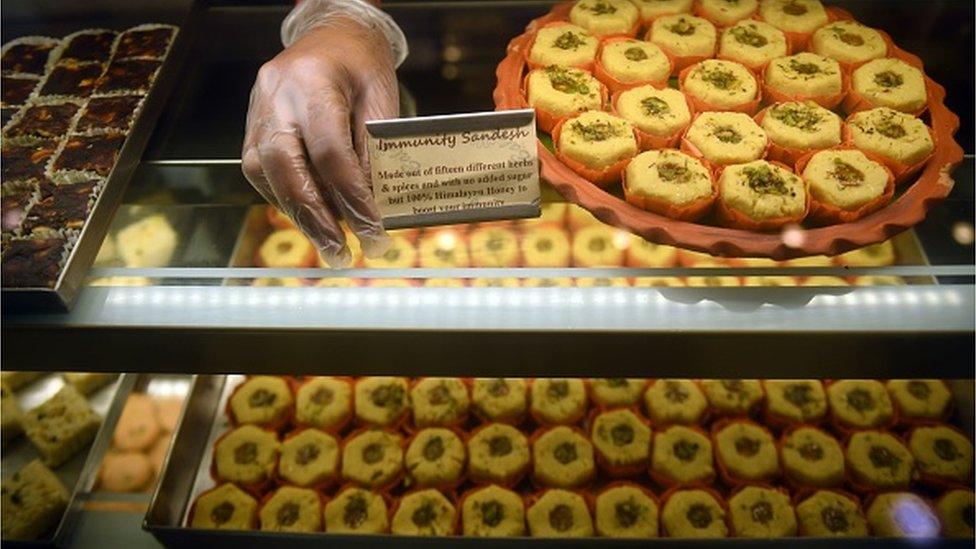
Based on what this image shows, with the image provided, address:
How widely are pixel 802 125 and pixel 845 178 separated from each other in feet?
0.63

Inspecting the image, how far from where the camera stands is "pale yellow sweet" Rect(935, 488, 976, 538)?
78.5 inches

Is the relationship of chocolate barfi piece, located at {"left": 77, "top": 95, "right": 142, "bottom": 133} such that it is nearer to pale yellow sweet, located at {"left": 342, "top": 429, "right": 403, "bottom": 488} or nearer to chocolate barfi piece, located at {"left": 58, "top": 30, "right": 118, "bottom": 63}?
chocolate barfi piece, located at {"left": 58, "top": 30, "right": 118, "bottom": 63}

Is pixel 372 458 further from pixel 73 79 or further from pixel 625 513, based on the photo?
pixel 73 79

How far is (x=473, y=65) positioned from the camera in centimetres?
204

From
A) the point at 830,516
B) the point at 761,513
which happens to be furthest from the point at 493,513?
the point at 830,516

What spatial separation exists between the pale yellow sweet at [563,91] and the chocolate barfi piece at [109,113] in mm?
942

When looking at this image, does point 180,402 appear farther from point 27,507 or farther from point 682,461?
point 682,461

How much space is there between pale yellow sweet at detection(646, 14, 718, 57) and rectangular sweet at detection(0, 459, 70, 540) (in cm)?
202

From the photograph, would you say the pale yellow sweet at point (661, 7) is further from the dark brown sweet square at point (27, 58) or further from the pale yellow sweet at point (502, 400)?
the dark brown sweet square at point (27, 58)

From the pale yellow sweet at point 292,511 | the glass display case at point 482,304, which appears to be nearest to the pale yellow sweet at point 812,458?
the glass display case at point 482,304

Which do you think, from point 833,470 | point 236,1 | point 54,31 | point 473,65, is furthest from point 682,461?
point 54,31

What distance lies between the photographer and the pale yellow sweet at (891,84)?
172 centimetres

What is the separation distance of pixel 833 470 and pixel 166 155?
1.92 metres

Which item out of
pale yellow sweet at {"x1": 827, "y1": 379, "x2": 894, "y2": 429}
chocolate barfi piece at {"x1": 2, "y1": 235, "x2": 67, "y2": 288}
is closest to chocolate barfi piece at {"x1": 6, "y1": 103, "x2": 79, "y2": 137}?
chocolate barfi piece at {"x1": 2, "y1": 235, "x2": 67, "y2": 288}
